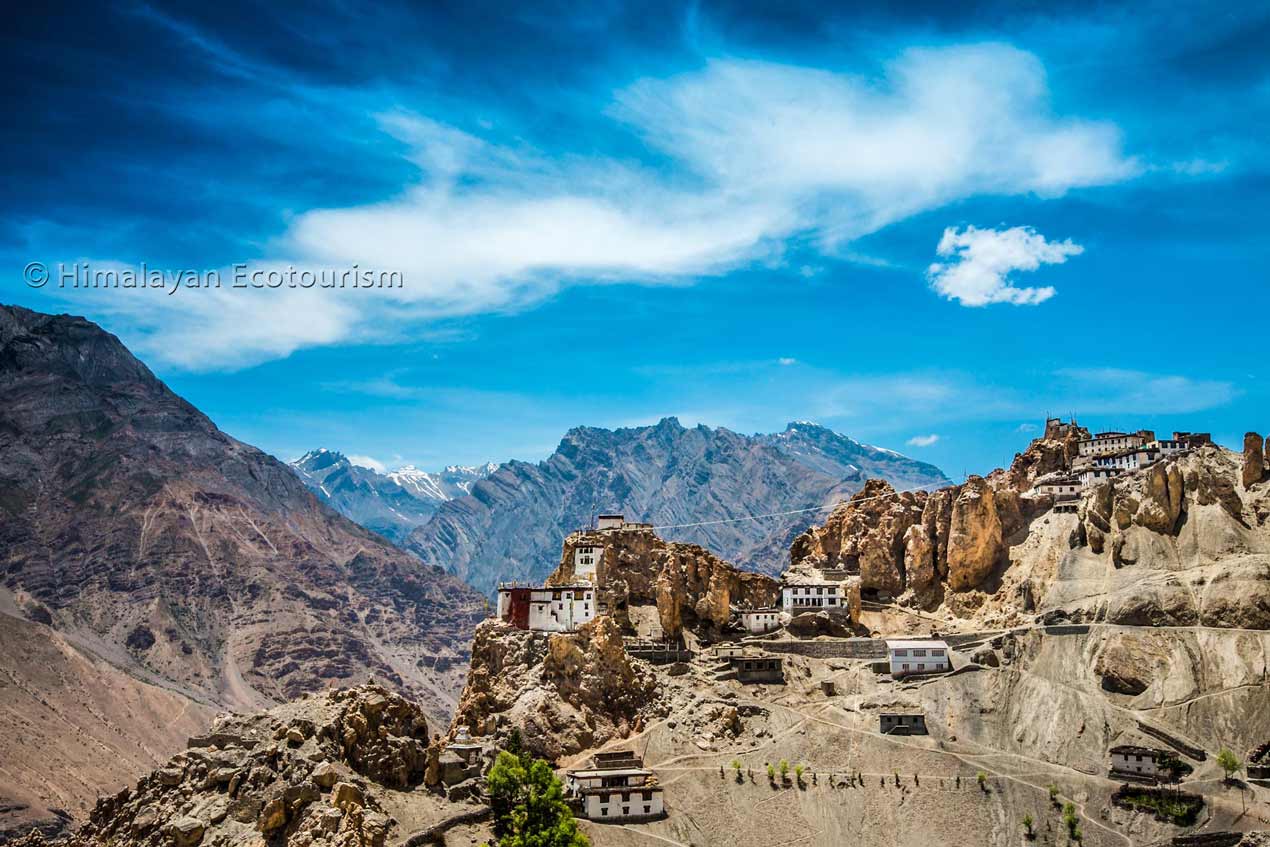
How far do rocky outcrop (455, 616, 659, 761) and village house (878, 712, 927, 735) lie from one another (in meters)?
19.7

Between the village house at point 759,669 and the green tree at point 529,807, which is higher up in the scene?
the village house at point 759,669

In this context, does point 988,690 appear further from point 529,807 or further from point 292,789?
point 292,789

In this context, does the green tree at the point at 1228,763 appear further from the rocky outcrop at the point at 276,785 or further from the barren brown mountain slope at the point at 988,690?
the rocky outcrop at the point at 276,785

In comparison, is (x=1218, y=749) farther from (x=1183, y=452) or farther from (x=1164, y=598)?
(x=1183, y=452)

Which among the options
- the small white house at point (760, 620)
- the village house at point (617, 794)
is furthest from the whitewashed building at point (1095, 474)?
the village house at point (617, 794)

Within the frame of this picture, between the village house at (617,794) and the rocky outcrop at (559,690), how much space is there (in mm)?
6785

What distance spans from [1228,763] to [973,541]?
134 ft

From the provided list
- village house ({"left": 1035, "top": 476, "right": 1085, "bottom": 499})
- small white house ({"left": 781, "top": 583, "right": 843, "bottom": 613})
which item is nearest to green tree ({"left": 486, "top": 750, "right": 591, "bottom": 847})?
small white house ({"left": 781, "top": 583, "right": 843, "bottom": 613})

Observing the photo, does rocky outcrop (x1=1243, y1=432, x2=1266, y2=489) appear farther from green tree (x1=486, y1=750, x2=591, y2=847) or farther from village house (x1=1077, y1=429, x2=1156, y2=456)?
green tree (x1=486, y1=750, x2=591, y2=847)

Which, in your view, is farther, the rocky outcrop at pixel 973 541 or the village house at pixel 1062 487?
the village house at pixel 1062 487

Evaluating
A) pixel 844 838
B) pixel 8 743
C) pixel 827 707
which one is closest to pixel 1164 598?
pixel 827 707

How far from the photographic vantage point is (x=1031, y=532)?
135m

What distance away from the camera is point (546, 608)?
119 metres

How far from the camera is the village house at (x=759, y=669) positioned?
11725 centimetres
